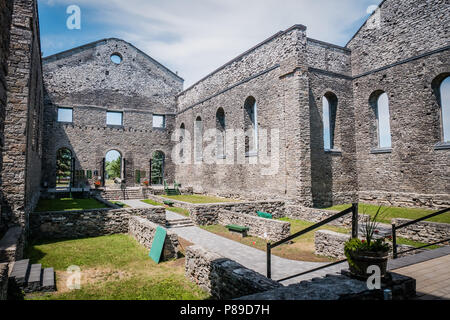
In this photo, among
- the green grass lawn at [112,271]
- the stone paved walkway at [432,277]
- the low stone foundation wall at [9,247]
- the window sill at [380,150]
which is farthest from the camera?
the window sill at [380,150]

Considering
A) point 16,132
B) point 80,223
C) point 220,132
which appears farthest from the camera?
point 220,132

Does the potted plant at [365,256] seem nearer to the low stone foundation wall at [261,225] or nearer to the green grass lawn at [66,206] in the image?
the low stone foundation wall at [261,225]

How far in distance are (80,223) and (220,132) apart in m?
12.7

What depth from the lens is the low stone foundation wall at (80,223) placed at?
31.7 feet

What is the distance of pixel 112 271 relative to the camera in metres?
6.84

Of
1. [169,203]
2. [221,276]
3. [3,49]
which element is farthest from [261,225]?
[3,49]

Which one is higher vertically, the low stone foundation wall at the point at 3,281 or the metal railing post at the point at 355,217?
the metal railing post at the point at 355,217

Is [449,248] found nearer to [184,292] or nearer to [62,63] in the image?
[184,292]

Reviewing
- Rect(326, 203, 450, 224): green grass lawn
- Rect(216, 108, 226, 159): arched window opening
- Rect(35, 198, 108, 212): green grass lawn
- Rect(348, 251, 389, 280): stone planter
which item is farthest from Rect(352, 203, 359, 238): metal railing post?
Rect(216, 108, 226, 159): arched window opening

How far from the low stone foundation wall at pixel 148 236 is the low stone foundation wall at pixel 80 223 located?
1.59 ft

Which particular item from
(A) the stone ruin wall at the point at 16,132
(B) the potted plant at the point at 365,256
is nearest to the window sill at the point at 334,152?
(B) the potted plant at the point at 365,256

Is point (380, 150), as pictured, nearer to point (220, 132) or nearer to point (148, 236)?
point (220, 132)

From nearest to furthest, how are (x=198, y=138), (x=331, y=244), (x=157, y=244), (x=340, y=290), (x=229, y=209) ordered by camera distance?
1. (x=340, y=290)
2. (x=157, y=244)
3. (x=331, y=244)
4. (x=229, y=209)
5. (x=198, y=138)

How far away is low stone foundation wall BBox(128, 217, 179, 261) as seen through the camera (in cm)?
782
